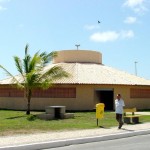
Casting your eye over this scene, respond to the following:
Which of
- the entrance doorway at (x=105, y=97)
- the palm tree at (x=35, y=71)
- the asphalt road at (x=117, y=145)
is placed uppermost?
the palm tree at (x=35, y=71)

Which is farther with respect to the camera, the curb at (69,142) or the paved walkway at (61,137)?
the paved walkway at (61,137)

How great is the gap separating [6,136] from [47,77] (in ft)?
39.3

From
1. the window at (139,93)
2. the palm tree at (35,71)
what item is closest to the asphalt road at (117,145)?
the palm tree at (35,71)

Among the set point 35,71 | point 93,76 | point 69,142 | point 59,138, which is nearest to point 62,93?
point 93,76

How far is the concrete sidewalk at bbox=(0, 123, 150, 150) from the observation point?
12961mm

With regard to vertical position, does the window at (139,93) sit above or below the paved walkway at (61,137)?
above

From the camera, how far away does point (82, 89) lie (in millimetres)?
31984

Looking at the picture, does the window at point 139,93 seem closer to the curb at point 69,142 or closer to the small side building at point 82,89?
the small side building at point 82,89

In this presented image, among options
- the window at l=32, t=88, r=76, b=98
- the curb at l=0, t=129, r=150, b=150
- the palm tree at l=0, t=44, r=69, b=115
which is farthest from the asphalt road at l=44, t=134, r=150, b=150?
the window at l=32, t=88, r=76, b=98

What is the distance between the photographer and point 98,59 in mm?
39312

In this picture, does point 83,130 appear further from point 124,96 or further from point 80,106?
point 124,96

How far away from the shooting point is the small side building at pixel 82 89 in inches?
1257

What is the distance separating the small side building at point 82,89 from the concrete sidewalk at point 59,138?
46.5ft

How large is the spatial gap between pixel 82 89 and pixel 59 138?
57.3ft
